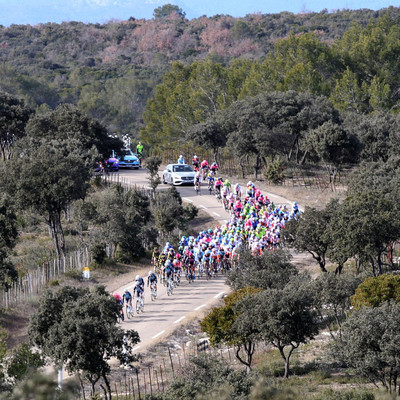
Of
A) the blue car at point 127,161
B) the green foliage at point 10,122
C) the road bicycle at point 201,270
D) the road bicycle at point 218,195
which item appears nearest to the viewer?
the road bicycle at point 201,270

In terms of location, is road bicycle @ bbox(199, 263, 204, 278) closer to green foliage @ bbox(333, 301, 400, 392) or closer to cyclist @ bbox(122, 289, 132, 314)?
cyclist @ bbox(122, 289, 132, 314)

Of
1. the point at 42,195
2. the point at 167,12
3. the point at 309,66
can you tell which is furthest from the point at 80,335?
the point at 167,12

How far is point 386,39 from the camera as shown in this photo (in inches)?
3091

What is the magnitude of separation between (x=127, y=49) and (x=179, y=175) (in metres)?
112

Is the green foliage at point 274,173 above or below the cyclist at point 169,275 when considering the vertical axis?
above

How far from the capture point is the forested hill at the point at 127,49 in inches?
4365

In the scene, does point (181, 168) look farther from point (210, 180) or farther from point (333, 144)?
point (333, 144)

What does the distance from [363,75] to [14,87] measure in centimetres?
5072

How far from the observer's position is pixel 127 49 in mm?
160875

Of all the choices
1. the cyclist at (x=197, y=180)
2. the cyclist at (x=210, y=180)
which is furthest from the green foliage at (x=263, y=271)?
the cyclist at (x=210, y=180)

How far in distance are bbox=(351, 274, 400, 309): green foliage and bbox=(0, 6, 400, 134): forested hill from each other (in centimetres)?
7764

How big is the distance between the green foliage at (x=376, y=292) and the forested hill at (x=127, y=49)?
7764 cm

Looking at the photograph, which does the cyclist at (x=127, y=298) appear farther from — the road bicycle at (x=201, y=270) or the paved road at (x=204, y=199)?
the paved road at (x=204, y=199)

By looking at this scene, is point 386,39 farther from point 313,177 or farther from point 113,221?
point 113,221
